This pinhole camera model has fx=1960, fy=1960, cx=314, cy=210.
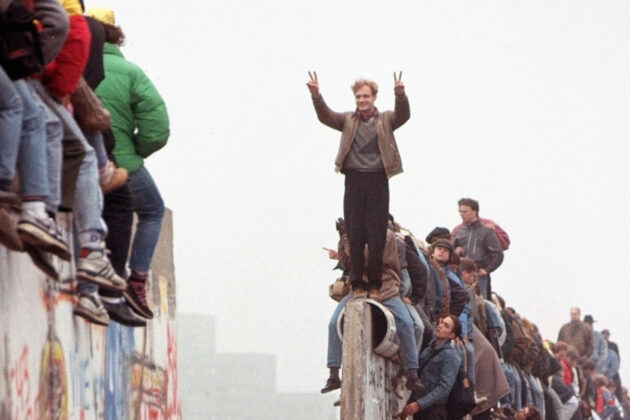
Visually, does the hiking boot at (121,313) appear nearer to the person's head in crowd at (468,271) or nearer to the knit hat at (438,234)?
the knit hat at (438,234)

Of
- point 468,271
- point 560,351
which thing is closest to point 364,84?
point 468,271

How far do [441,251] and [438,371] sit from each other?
6.08 ft

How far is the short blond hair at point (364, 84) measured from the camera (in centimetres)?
1784

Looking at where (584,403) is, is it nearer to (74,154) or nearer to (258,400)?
(74,154)

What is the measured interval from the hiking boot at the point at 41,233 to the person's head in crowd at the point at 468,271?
1372 cm

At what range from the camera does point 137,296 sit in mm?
12203

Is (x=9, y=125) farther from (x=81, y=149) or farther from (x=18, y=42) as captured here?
(x=81, y=149)

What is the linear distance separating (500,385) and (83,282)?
486 inches

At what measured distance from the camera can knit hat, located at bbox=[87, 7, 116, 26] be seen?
11.9 meters

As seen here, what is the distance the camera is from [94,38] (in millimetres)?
11344

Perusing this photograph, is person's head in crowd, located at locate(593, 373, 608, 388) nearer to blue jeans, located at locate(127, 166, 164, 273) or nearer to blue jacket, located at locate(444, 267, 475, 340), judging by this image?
blue jacket, located at locate(444, 267, 475, 340)

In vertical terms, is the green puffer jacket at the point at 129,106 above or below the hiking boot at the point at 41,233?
above

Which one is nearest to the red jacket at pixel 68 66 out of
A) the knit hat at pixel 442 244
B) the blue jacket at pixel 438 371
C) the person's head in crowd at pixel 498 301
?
the blue jacket at pixel 438 371

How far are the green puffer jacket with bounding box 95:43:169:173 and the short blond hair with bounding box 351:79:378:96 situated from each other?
19.4 ft
